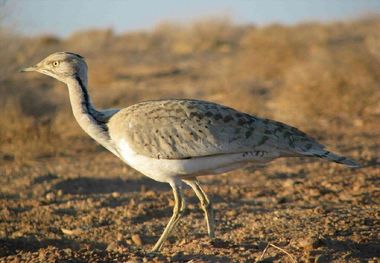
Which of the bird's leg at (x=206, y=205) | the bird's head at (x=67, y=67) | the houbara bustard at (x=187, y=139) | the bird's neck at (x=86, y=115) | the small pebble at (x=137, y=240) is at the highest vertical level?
the bird's head at (x=67, y=67)

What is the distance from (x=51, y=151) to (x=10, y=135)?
580 mm

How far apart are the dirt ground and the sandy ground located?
0.01 m

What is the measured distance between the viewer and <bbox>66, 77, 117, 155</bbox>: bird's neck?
454 cm

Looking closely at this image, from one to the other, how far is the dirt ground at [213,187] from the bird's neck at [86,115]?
752 mm

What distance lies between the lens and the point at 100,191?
6801mm

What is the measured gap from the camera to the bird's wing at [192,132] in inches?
172

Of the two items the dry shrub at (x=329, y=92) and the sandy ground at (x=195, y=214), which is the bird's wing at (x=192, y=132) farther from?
the dry shrub at (x=329, y=92)

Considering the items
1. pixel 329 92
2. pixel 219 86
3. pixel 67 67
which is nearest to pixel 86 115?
pixel 67 67

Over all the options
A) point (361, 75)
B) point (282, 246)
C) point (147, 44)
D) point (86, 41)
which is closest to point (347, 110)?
point (361, 75)

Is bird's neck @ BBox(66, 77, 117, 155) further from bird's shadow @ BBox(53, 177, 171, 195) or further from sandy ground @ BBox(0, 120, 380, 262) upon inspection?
bird's shadow @ BBox(53, 177, 171, 195)

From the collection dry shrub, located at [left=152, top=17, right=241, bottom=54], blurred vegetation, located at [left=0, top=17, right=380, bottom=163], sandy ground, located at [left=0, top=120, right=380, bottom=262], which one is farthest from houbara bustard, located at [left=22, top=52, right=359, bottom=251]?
dry shrub, located at [left=152, top=17, right=241, bottom=54]

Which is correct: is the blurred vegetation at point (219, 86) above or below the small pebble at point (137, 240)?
above

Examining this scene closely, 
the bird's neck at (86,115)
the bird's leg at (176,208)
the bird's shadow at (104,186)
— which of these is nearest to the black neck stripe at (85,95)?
the bird's neck at (86,115)

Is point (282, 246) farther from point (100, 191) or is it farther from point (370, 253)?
point (100, 191)
